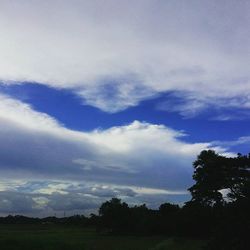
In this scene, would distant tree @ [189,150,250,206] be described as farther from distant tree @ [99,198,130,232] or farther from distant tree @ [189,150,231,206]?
distant tree @ [99,198,130,232]

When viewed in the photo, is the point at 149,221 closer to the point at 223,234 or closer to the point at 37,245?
the point at 37,245

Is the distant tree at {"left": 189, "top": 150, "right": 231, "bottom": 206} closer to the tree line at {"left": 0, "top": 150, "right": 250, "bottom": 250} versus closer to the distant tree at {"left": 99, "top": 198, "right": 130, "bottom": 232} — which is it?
the tree line at {"left": 0, "top": 150, "right": 250, "bottom": 250}

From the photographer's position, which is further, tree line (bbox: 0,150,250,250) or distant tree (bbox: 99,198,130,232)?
distant tree (bbox: 99,198,130,232)

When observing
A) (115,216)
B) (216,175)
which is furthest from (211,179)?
(115,216)

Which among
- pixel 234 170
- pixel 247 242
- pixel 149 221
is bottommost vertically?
pixel 247 242

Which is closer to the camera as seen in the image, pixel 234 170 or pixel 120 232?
pixel 234 170

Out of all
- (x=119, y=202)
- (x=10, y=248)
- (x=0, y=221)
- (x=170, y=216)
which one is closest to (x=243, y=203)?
(x=10, y=248)

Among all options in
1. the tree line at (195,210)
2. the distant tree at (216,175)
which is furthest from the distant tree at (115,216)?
the distant tree at (216,175)

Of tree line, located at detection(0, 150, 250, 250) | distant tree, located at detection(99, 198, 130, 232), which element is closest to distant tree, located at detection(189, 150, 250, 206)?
tree line, located at detection(0, 150, 250, 250)

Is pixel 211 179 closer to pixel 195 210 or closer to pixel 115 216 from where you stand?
pixel 195 210

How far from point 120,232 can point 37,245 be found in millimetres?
53744

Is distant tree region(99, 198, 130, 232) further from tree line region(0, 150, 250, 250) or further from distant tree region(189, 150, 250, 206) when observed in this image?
distant tree region(189, 150, 250, 206)

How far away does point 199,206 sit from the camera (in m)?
91.0

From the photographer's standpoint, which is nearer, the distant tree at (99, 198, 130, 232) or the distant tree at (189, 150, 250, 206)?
the distant tree at (189, 150, 250, 206)
